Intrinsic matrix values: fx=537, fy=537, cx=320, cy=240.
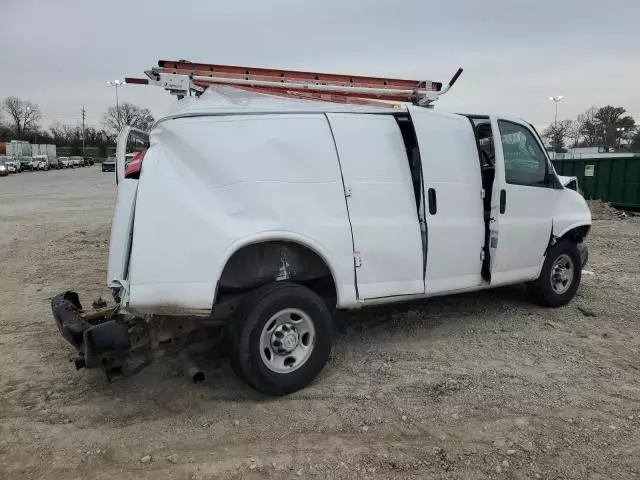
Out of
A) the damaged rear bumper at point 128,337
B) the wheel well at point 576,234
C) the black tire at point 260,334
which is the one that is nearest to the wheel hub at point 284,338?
the black tire at point 260,334

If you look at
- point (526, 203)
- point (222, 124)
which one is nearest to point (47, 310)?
point (222, 124)

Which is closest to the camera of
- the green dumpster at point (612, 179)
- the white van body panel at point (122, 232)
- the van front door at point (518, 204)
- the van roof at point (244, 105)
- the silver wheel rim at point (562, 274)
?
the white van body panel at point (122, 232)

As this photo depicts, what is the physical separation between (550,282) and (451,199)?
2.04 metres

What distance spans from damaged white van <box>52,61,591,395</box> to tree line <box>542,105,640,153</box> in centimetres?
4760

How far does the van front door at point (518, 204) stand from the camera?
5.31 m

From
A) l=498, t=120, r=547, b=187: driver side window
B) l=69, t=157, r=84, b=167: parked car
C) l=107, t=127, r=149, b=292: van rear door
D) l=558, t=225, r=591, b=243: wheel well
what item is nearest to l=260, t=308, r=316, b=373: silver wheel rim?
l=107, t=127, r=149, b=292: van rear door

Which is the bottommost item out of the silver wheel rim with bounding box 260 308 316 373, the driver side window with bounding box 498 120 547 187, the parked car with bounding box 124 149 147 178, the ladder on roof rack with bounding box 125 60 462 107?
the silver wheel rim with bounding box 260 308 316 373

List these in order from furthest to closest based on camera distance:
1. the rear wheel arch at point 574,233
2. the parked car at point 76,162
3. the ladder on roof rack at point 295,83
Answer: the parked car at point 76,162, the rear wheel arch at point 574,233, the ladder on roof rack at point 295,83

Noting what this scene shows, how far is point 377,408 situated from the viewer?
12.7 feet

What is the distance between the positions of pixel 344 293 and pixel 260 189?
106 centimetres

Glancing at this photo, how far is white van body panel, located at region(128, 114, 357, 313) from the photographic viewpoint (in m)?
3.65

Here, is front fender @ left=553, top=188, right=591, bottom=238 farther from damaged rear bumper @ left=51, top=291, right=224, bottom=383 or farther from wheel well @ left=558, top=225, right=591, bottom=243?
damaged rear bumper @ left=51, top=291, right=224, bottom=383

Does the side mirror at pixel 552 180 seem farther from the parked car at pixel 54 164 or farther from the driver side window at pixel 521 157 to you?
the parked car at pixel 54 164

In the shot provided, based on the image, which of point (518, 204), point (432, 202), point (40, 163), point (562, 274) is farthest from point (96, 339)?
point (40, 163)
